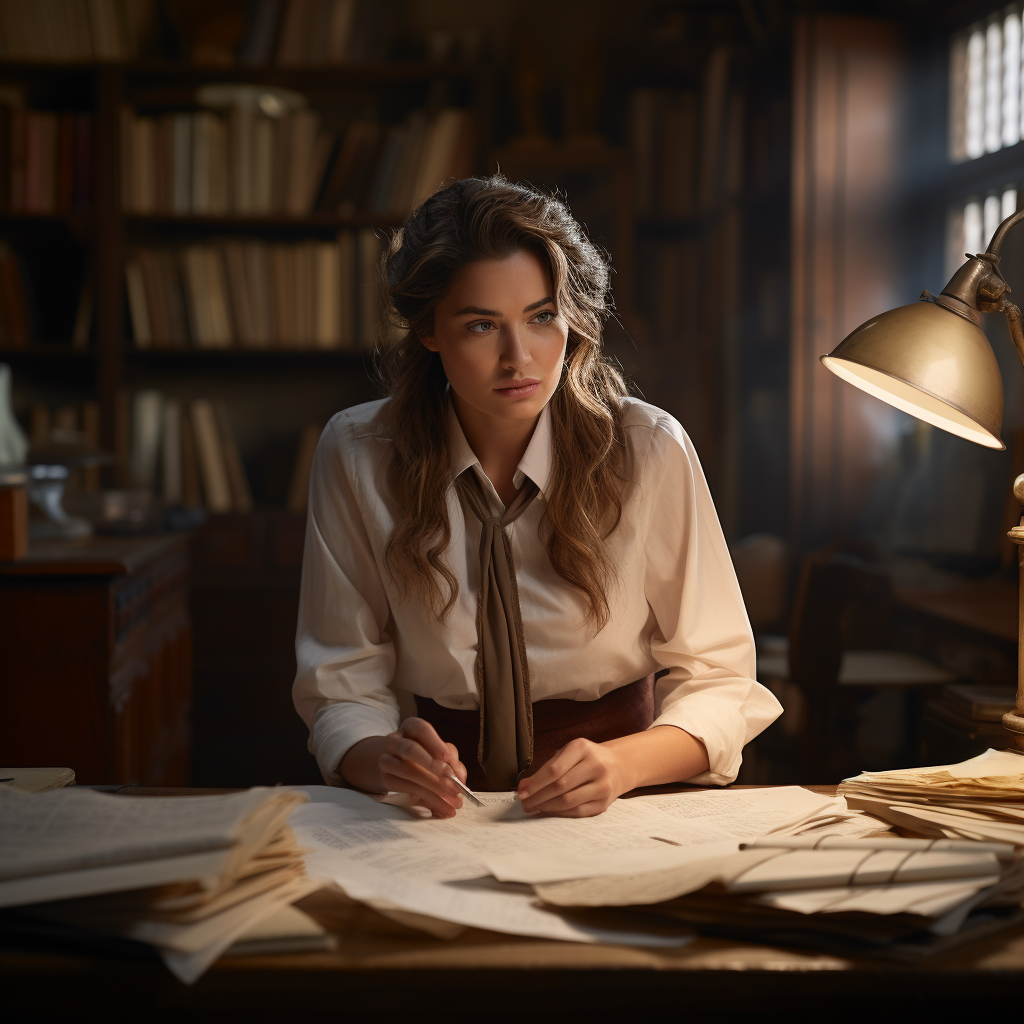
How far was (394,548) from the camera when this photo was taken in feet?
4.30

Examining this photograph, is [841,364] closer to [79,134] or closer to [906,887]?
[906,887]

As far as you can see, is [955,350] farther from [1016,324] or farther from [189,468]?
[189,468]

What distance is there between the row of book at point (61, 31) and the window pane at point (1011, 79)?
265 centimetres

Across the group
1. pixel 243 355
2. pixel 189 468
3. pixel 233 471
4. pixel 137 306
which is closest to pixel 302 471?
pixel 233 471

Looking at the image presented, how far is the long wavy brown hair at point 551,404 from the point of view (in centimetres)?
130

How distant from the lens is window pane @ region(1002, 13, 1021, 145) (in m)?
2.72

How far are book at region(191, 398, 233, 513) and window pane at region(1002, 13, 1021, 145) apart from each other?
2.50 meters

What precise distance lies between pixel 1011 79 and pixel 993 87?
0.09 metres

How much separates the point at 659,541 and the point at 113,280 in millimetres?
2585

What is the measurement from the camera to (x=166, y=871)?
0.68 m

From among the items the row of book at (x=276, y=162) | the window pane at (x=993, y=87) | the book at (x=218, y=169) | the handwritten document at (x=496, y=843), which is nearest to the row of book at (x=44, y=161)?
the row of book at (x=276, y=162)

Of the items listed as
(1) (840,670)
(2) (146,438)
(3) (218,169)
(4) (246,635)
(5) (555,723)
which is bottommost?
(4) (246,635)

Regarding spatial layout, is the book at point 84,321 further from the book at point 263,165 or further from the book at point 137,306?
the book at point 263,165

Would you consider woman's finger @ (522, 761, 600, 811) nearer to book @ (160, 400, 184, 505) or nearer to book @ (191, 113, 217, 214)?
book @ (160, 400, 184, 505)
